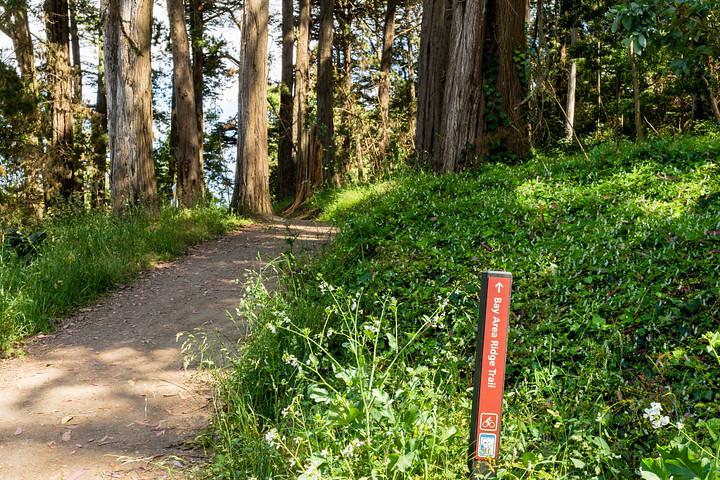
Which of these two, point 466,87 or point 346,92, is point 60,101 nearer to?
point 346,92

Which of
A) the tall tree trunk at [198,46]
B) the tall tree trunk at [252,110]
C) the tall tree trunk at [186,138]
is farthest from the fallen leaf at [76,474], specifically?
the tall tree trunk at [198,46]

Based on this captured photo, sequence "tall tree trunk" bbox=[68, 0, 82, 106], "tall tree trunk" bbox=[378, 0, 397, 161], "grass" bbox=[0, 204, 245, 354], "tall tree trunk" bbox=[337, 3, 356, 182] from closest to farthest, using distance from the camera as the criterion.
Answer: "grass" bbox=[0, 204, 245, 354] < "tall tree trunk" bbox=[68, 0, 82, 106] < "tall tree trunk" bbox=[378, 0, 397, 161] < "tall tree trunk" bbox=[337, 3, 356, 182]

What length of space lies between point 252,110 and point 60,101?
566 cm

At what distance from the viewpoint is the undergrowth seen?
2.93 meters

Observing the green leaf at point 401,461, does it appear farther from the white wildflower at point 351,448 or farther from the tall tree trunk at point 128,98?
the tall tree trunk at point 128,98

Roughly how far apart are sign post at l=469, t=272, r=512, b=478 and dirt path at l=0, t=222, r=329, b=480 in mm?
2018

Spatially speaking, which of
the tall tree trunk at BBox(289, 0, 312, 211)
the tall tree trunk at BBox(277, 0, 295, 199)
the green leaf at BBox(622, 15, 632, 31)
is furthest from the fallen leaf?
the tall tree trunk at BBox(277, 0, 295, 199)

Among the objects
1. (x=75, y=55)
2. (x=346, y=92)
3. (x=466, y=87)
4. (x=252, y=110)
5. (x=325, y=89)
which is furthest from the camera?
(x=346, y=92)

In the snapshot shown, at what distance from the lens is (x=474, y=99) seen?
10711 mm

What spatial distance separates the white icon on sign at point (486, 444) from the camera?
2.70m

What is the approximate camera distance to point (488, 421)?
8.85 ft

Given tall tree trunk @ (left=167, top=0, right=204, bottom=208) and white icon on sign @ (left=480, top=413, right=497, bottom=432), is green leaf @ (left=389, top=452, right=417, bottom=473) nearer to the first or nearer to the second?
white icon on sign @ (left=480, top=413, right=497, bottom=432)

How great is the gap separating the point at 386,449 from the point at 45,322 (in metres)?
5.04

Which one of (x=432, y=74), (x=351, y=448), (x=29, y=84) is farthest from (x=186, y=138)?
(x=351, y=448)
